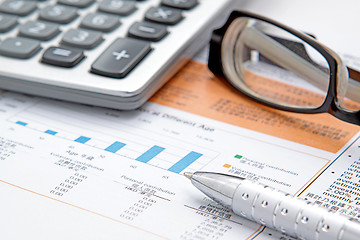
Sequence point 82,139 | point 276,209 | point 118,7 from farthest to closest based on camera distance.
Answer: point 118,7
point 82,139
point 276,209

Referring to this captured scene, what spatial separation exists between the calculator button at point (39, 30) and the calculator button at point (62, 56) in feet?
0.07

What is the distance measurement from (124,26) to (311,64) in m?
0.17

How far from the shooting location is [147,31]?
1.60 feet

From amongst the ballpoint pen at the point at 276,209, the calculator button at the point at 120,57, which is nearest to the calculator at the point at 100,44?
the calculator button at the point at 120,57

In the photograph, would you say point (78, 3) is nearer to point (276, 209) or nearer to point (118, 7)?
point (118, 7)

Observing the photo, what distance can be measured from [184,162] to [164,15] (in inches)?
6.7

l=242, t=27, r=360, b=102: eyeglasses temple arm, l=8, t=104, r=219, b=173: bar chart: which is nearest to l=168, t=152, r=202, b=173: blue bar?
l=8, t=104, r=219, b=173: bar chart

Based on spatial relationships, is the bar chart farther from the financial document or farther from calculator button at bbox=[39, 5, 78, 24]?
calculator button at bbox=[39, 5, 78, 24]

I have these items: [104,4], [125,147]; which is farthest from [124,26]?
[125,147]

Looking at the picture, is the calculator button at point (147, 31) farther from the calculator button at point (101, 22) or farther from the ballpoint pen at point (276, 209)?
the ballpoint pen at point (276, 209)

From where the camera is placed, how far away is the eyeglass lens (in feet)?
1.47

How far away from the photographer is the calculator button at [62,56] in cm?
45

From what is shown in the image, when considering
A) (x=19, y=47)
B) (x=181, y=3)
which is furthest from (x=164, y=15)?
(x=19, y=47)

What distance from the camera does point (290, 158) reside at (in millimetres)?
395
